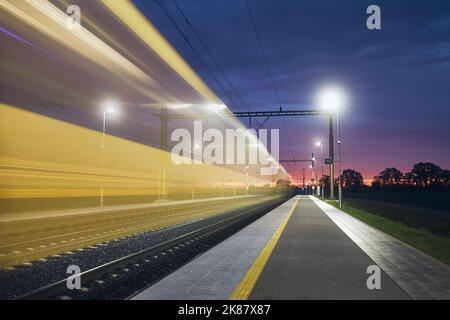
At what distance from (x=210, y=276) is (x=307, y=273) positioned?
1734 millimetres

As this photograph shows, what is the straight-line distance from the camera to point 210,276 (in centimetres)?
759

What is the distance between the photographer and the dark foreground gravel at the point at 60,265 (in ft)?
24.0

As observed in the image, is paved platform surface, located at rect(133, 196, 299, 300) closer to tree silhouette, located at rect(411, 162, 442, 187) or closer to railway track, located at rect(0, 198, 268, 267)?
railway track, located at rect(0, 198, 268, 267)

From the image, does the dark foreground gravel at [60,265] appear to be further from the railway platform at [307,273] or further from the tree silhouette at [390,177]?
the tree silhouette at [390,177]

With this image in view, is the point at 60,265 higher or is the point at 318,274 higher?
the point at 318,274

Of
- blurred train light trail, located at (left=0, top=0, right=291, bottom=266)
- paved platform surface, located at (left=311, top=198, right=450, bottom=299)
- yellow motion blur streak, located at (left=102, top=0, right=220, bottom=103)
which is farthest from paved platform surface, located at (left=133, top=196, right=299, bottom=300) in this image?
yellow motion blur streak, located at (left=102, top=0, right=220, bottom=103)

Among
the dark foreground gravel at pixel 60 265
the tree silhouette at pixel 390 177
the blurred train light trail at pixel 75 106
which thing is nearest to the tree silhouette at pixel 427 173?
the tree silhouette at pixel 390 177

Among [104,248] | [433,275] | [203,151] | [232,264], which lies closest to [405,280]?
[433,275]

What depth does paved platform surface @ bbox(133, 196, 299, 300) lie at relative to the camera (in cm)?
627

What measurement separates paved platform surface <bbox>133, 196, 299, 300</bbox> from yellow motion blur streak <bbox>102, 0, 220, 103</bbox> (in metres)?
6.88

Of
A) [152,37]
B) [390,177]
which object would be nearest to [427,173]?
[390,177]

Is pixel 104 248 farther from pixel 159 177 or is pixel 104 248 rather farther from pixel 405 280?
pixel 159 177

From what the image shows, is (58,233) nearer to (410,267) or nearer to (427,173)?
(410,267)

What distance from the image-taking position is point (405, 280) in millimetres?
7180
